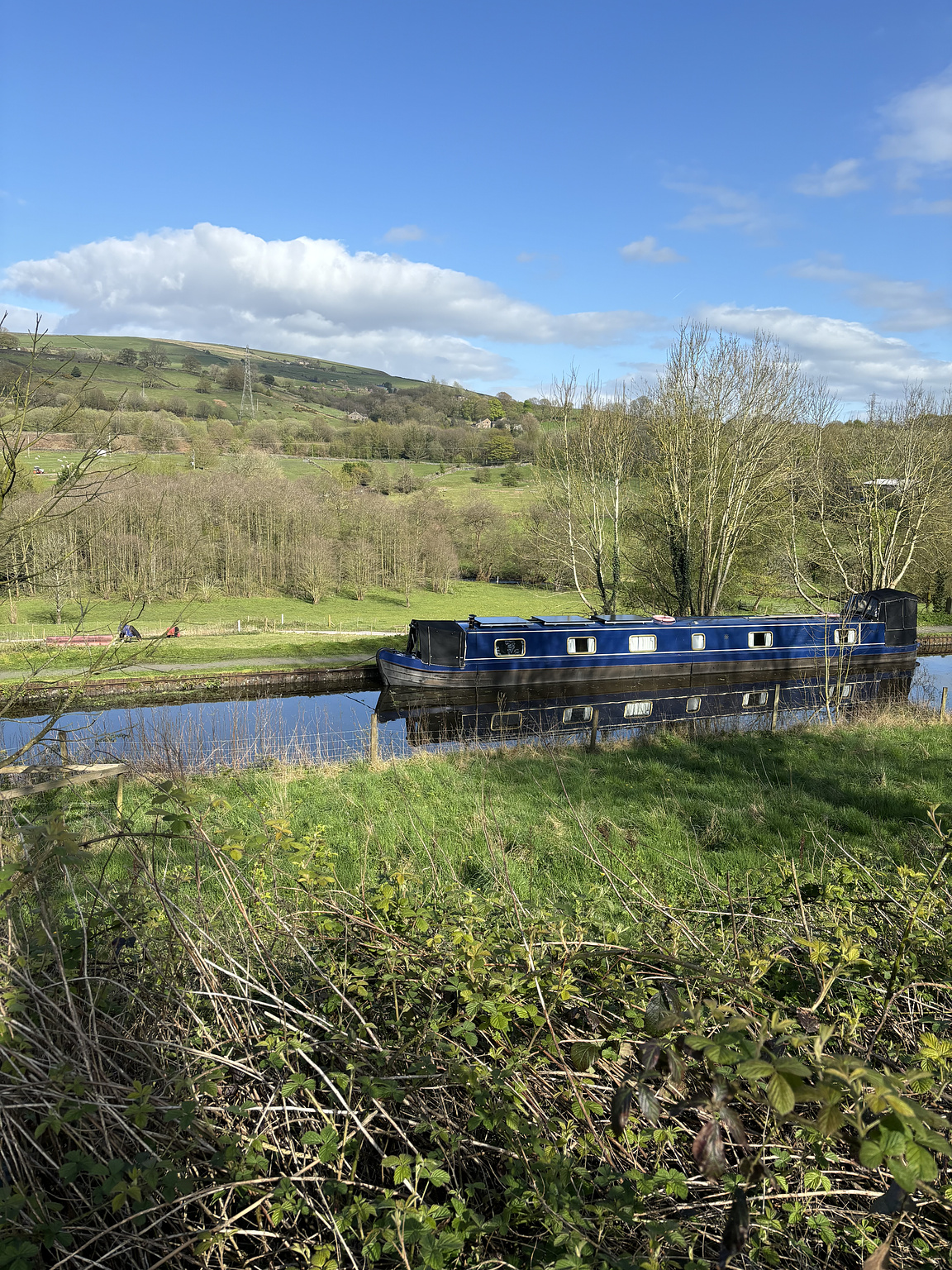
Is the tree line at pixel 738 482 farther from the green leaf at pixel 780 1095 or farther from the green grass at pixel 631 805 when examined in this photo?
the green leaf at pixel 780 1095

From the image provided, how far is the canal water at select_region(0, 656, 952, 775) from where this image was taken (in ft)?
44.3

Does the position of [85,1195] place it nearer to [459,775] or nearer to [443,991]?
[443,991]

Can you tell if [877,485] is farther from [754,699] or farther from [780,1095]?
[780,1095]

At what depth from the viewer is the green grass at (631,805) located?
213 inches

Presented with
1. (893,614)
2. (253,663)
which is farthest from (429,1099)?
(893,614)

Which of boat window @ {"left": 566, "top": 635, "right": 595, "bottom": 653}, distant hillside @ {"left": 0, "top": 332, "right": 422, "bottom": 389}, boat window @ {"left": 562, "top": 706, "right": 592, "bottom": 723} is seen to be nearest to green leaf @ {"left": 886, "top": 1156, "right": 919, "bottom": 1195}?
boat window @ {"left": 562, "top": 706, "right": 592, "bottom": 723}

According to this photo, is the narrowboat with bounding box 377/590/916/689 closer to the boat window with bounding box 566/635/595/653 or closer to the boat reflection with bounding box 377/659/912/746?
the boat window with bounding box 566/635/595/653

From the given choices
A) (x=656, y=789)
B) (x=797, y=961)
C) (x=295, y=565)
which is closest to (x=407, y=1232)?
(x=797, y=961)

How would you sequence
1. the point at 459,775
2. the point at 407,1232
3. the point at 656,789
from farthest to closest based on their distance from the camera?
the point at 459,775 → the point at 656,789 → the point at 407,1232

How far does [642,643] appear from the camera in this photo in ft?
65.4

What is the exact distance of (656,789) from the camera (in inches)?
332

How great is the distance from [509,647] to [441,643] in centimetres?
179

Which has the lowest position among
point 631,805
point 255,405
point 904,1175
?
point 631,805

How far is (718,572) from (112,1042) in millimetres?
23379
